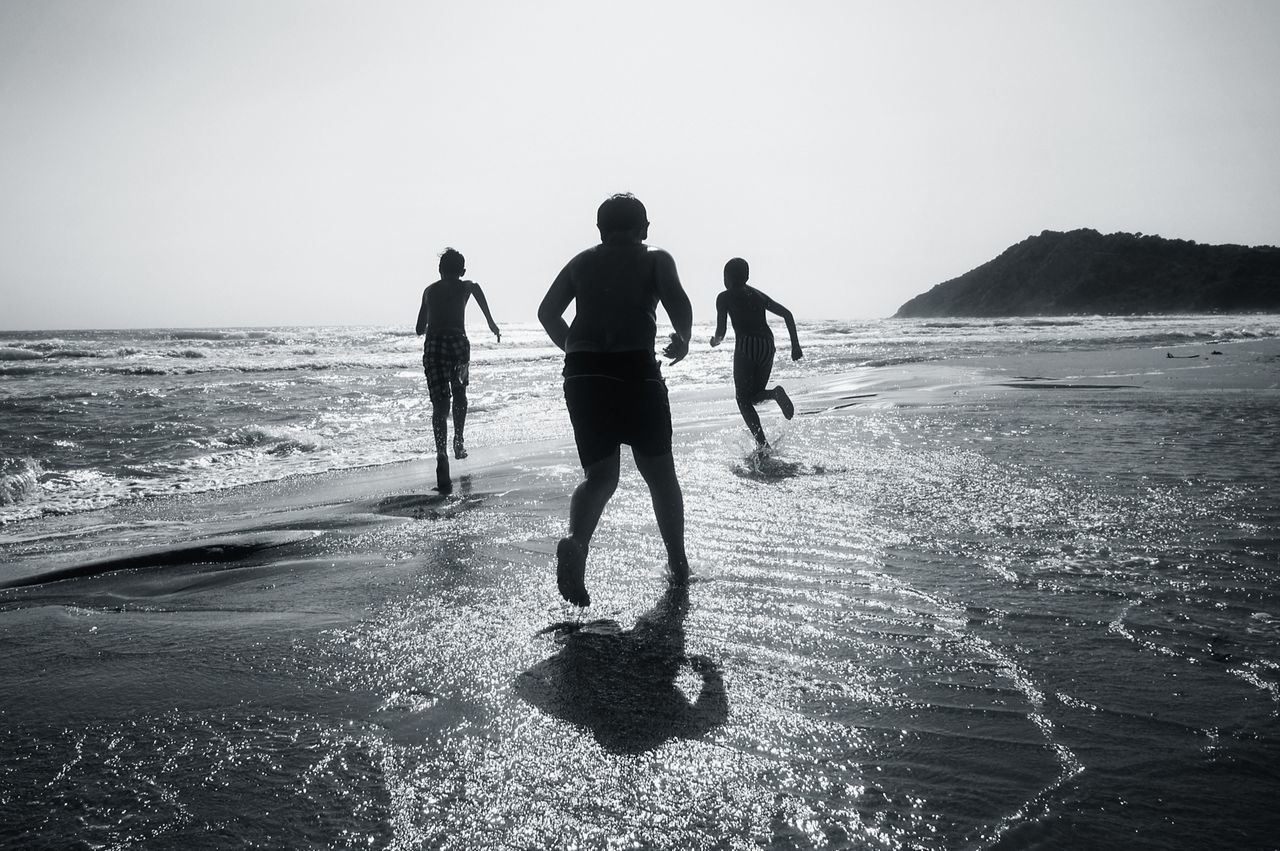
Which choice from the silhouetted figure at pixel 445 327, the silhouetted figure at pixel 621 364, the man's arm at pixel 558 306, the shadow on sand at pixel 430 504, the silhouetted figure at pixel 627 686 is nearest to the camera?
the silhouetted figure at pixel 627 686

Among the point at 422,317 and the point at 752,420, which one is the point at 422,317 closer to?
the point at 422,317

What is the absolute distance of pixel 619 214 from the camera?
3207 millimetres

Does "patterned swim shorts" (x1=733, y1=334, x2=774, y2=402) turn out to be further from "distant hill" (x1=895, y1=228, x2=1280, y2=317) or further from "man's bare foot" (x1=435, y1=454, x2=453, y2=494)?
"distant hill" (x1=895, y1=228, x2=1280, y2=317)

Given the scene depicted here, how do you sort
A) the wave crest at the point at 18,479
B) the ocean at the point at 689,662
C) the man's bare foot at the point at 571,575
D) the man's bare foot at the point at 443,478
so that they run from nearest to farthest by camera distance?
the ocean at the point at 689,662
the man's bare foot at the point at 571,575
the man's bare foot at the point at 443,478
the wave crest at the point at 18,479

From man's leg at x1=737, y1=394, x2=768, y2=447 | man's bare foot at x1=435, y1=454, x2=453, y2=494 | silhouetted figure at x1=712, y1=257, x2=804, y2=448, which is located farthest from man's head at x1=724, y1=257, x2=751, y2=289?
man's bare foot at x1=435, y1=454, x2=453, y2=494

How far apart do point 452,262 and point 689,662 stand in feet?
17.0

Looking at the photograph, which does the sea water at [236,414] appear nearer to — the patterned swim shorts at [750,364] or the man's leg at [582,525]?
the patterned swim shorts at [750,364]

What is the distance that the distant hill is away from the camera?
240 ft

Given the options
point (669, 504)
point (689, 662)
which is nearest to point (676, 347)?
point (669, 504)

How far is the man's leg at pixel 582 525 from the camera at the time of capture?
2787 mm

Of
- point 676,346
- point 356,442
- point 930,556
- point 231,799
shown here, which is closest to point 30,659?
point 231,799

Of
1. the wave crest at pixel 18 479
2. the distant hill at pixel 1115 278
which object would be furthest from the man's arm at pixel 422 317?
the distant hill at pixel 1115 278

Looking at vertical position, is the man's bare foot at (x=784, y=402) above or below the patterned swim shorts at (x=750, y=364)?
Answer: below

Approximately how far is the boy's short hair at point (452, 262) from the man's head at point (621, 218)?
3.73 m
